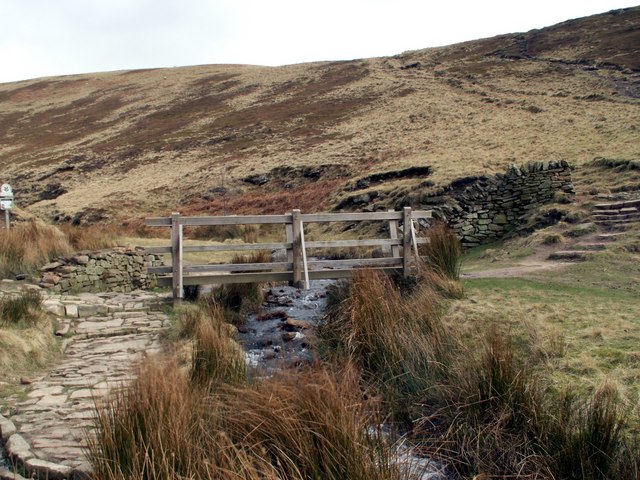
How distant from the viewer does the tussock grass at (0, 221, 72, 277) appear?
33.8 feet

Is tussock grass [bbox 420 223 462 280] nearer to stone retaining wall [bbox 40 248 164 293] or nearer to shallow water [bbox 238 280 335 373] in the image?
shallow water [bbox 238 280 335 373]

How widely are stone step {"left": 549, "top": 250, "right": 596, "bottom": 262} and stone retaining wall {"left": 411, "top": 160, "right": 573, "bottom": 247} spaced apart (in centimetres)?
391

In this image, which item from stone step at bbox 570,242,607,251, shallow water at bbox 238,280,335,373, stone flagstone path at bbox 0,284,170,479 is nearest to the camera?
stone flagstone path at bbox 0,284,170,479

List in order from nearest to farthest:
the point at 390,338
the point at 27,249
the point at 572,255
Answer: the point at 390,338, the point at 27,249, the point at 572,255

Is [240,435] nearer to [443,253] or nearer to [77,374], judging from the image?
[77,374]

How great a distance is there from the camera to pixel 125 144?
39969mm

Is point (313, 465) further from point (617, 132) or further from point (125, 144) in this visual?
point (125, 144)

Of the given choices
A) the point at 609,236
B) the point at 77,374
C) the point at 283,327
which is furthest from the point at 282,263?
the point at 609,236

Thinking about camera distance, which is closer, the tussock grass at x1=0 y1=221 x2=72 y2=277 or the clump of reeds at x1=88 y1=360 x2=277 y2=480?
the clump of reeds at x1=88 y1=360 x2=277 y2=480

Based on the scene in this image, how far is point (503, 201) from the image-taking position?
1555 centimetres

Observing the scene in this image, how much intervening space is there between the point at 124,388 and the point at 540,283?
7.08 m

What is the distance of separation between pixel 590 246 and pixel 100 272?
32.7 feet

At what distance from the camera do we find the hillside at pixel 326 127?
25.1m

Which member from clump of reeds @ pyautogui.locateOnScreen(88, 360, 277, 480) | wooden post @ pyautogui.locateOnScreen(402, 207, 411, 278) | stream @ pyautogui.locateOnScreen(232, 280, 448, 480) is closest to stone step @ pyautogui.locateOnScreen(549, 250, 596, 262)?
wooden post @ pyautogui.locateOnScreen(402, 207, 411, 278)
